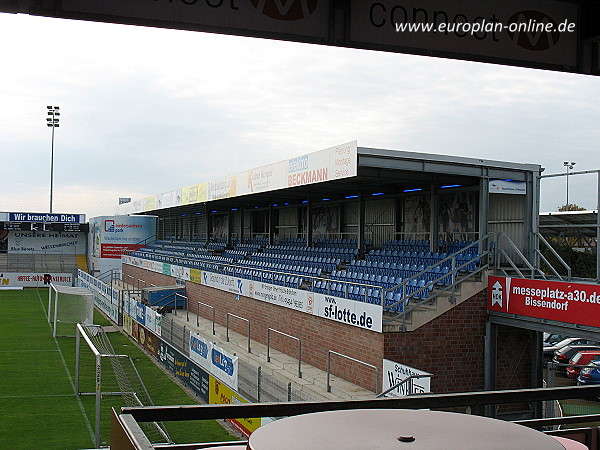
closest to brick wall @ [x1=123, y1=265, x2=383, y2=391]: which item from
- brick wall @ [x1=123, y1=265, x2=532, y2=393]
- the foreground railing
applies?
brick wall @ [x1=123, y1=265, x2=532, y2=393]

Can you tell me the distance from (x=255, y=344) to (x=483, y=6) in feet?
53.5

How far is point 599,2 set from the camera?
18.0ft

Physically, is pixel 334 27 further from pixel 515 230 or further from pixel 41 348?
pixel 41 348

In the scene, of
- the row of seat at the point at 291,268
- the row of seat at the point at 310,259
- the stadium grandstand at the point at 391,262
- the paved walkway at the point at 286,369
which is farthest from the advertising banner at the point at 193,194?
the paved walkway at the point at 286,369

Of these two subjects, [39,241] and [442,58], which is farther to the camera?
[39,241]

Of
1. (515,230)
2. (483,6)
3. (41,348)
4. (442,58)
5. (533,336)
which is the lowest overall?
(41,348)

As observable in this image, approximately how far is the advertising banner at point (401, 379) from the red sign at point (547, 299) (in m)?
3.25

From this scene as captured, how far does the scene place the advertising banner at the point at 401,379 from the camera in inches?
442

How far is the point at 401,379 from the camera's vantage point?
12.3 metres

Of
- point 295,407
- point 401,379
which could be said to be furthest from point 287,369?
point 295,407

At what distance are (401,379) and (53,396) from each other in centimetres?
1044

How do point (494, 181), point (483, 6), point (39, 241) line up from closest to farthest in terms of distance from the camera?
point (483, 6) → point (494, 181) → point (39, 241)

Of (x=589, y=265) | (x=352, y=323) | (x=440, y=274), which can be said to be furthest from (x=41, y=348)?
(x=589, y=265)

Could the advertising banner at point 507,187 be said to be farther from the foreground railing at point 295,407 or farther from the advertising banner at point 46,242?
the advertising banner at point 46,242
